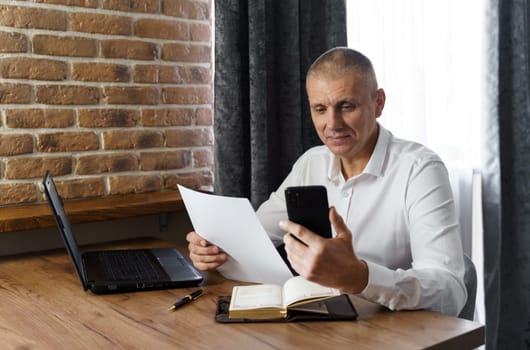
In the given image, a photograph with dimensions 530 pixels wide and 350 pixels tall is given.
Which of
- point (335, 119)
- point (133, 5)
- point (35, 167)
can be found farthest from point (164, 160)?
point (335, 119)

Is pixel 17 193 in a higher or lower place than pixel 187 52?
lower

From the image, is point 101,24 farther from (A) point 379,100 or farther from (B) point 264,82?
(A) point 379,100

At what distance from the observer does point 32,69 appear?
6.82 ft

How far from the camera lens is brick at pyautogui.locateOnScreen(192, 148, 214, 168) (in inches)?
98.7

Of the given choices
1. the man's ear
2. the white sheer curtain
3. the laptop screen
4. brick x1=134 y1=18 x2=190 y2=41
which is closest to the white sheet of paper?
the laptop screen

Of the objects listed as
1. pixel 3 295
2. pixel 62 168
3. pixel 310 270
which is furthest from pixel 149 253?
pixel 310 270

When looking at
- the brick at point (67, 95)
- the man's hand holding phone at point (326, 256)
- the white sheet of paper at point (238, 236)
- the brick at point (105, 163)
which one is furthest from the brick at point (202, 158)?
the man's hand holding phone at point (326, 256)

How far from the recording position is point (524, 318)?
2051 millimetres

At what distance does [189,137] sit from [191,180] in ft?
0.59

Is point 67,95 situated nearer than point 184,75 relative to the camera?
Yes

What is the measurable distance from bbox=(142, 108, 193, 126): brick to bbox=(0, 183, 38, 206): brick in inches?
19.1

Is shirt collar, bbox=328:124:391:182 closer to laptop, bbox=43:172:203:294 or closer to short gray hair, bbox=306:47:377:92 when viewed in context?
short gray hair, bbox=306:47:377:92

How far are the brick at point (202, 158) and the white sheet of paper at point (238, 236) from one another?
984 millimetres

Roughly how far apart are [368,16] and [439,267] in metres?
1.22
